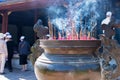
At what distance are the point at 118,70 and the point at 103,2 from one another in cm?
646

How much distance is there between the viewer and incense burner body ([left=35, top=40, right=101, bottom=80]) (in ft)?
10.2

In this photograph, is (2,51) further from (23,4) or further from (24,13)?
(24,13)

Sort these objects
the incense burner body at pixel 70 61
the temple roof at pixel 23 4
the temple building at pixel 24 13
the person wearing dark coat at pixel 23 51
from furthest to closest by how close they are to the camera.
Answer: the person wearing dark coat at pixel 23 51
the temple roof at pixel 23 4
the temple building at pixel 24 13
the incense burner body at pixel 70 61

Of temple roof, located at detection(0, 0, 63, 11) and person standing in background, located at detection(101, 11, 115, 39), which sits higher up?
temple roof, located at detection(0, 0, 63, 11)

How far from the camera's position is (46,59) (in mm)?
3273

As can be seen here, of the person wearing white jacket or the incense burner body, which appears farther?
the person wearing white jacket

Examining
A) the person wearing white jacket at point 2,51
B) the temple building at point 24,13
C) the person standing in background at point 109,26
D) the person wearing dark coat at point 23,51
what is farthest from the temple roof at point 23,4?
the person standing in background at point 109,26

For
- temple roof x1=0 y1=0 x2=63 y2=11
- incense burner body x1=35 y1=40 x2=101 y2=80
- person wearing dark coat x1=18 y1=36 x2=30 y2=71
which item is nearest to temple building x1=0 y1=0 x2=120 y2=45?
temple roof x1=0 y1=0 x2=63 y2=11

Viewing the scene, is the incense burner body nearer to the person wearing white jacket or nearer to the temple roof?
the temple roof

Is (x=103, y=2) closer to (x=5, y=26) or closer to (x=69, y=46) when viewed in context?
(x=5, y=26)

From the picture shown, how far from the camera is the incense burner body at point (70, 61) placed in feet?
10.2

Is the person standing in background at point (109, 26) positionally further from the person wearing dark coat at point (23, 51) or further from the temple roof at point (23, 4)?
the person wearing dark coat at point (23, 51)

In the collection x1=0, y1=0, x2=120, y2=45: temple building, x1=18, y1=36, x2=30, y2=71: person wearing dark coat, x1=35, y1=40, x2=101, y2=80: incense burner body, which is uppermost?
x1=0, y1=0, x2=120, y2=45: temple building

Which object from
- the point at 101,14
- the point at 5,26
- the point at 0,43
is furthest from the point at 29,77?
the point at 5,26
